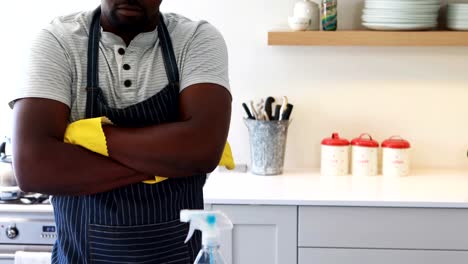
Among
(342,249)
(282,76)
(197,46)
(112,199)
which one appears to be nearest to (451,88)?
(282,76)

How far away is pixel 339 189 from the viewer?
107 inches

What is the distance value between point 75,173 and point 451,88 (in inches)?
78.2

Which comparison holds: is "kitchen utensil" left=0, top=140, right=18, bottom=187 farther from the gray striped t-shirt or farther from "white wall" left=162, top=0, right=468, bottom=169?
the gray striped t-shirt

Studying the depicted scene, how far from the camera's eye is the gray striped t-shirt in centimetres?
157

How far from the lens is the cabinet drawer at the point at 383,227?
2549 mm

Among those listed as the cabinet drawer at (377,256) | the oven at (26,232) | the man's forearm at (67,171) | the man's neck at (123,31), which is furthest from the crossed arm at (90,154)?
the cabinet drawer at (377,256)

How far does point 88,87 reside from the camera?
5.15 ft

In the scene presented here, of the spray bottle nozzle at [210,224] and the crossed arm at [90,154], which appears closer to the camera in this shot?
the spray bottle nozzle at [210,224]

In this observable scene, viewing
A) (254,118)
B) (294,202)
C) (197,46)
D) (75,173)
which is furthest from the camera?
(254,118)

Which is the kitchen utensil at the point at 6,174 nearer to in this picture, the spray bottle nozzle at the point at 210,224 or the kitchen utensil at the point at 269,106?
the kitchen utensil at the point at 269,106

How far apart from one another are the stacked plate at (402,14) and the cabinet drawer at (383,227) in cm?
75

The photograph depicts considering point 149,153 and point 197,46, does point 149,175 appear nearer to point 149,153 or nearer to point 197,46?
point 149,153

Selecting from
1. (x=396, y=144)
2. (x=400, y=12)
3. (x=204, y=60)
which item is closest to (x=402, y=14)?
(x=400, y=12)

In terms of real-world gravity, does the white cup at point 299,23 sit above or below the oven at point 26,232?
above
